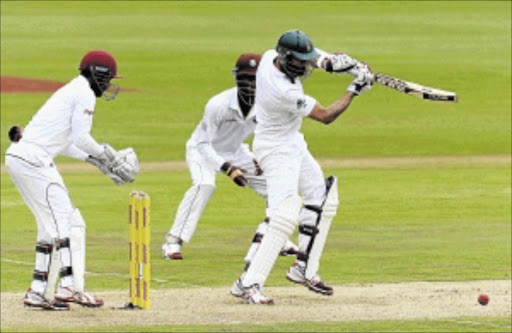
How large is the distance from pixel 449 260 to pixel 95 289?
12.8 ft

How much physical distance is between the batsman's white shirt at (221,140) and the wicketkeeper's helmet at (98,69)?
7.65 ft

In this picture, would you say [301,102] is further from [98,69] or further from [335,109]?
[98,69]

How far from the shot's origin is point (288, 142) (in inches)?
458

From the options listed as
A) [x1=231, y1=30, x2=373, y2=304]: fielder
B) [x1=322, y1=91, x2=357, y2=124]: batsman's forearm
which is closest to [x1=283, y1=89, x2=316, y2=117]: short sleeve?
[x1=231, y1=30, x2=373, y2=304]: fielder

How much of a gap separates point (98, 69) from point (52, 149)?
0.72 metres

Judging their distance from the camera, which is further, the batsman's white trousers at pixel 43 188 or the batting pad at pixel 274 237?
the batting pad at pixel 274 237

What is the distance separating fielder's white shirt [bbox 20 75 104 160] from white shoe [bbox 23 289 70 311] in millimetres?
1101

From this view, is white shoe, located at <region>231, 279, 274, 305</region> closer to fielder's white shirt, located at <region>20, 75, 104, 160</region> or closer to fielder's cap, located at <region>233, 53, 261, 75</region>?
fielder's white shirt, located at <region>20, 75, 104, 160</region>

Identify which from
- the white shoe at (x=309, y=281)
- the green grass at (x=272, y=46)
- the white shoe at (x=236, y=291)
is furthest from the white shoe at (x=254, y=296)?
the green grass at (x=272, y=46)

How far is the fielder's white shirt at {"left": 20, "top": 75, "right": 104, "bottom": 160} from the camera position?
11.1 metres

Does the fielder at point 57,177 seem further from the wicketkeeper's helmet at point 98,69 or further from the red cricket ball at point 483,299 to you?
the red cricket ball at point 483,299

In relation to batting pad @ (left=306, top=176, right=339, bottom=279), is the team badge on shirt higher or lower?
higher

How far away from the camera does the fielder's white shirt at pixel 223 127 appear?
14305 millimetres

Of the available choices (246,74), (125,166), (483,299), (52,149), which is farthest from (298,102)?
(246,74)
